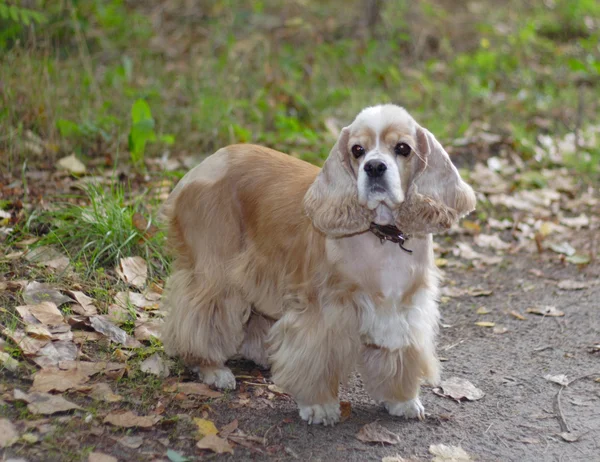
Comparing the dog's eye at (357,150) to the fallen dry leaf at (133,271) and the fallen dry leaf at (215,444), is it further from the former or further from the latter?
the fallen dry leaf at (133,271)

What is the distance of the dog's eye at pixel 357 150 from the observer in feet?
12.6

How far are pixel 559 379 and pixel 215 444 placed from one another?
6.92 ft

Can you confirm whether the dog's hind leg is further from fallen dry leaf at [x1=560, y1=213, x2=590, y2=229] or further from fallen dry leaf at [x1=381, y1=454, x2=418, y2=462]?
fallen dry leaf at [x1=560, y1=213, x2=590, y2=229]

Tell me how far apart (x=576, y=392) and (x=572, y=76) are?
23.5 ft

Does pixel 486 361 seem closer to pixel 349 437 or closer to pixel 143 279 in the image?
pixel 349 437

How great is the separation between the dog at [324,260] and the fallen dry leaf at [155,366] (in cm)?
10

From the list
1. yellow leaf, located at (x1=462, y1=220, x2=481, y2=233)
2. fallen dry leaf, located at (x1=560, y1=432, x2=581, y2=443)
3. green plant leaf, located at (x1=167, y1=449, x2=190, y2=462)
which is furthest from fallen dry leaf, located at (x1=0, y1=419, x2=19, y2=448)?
yellow leaf, located at (x1=462, y1=220, x2=481, y2=233)

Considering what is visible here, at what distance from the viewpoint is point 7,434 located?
3.46m

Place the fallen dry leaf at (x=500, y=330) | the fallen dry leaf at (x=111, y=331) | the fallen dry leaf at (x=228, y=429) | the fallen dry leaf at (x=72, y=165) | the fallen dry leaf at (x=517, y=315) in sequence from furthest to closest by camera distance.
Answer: the fallen dry leaf at (x=72, y=165) < the fallen dry leaf at (x=517, y=315) < the fallen dry leaf at (x=500, y=330) < the fallen dry leaf at (x=111, y=331) < the fallen dry leaf at (x=228, y=429)

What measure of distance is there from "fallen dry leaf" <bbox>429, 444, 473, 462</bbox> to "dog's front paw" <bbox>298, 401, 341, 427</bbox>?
1.65 feet

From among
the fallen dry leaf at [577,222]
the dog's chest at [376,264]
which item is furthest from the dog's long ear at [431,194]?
the fallen dry leaf at [577,222]

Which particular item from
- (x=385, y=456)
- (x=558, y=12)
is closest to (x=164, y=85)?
(x=385, y=456)

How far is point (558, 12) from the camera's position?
40.2 ft

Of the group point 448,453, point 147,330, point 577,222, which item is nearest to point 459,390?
point 448,453
